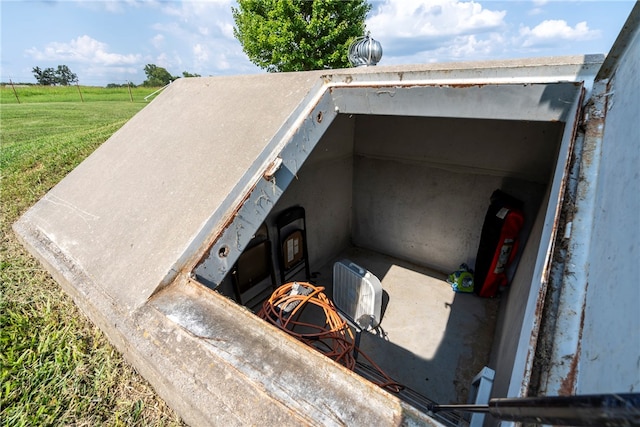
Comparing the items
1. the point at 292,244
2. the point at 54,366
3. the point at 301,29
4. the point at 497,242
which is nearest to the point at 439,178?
the point at 497,242

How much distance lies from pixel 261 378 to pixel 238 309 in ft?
1.15

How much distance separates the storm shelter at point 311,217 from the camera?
1.01 metres

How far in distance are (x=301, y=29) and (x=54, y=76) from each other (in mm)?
50273

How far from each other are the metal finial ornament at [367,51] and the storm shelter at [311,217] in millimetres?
1062

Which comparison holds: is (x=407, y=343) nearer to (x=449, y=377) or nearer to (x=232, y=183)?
(x=449, y=377)

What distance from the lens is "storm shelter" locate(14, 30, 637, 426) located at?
3.31ft

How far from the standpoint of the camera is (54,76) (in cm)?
4112

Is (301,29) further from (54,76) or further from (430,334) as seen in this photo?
(54,76)

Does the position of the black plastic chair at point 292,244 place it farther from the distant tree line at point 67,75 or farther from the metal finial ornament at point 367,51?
the distant tree line at point 67,75

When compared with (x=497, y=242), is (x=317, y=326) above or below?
below

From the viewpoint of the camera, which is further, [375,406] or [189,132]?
[189,132]

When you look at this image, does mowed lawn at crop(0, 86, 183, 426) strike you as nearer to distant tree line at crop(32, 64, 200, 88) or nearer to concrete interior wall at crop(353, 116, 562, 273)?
concrete interior wall at crop(353, 116, 562, 273)

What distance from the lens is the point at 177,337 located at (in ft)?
3.88

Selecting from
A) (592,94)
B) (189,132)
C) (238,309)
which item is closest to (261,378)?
(238,309)
